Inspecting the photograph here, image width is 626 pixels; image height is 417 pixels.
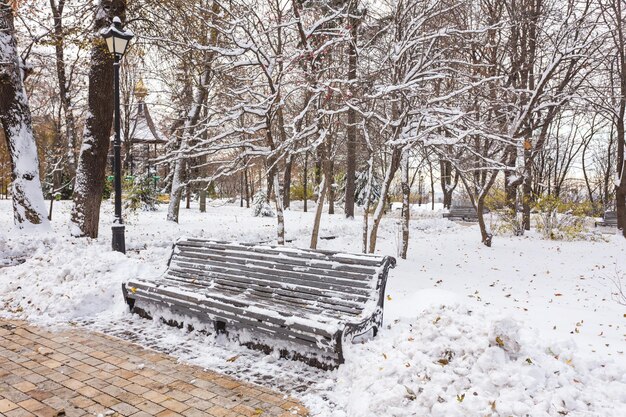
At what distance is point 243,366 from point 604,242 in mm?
14453

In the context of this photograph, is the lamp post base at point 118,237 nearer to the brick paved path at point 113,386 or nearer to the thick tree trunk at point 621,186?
the brick paved path at point 113,386

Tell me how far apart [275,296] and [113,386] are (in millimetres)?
1844

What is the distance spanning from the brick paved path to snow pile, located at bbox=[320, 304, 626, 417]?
0.63 meters

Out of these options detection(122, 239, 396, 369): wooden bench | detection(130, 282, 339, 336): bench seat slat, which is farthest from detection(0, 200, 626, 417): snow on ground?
detection(130, 282, 339, 336): bench seat slat

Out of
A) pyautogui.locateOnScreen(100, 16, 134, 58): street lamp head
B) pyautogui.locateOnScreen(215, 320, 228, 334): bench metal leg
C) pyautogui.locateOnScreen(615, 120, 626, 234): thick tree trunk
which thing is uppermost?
pyautogui.locateOnScreen(100, 16, 134, 58): street lamp head

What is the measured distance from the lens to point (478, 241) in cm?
1422

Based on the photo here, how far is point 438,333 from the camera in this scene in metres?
3.80

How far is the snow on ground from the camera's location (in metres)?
3.11

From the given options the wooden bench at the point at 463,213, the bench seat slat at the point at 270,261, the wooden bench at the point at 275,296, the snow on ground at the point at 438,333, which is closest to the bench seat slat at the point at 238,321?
the wooden bench at the point at 275,296

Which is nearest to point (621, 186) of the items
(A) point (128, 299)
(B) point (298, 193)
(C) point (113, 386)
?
(A) point (128, 299)

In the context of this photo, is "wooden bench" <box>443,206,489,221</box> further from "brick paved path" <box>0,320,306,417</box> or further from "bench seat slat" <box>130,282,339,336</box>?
"brick paved path" <box>0,320,306,417</box>

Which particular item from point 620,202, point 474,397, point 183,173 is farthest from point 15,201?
point 620,202

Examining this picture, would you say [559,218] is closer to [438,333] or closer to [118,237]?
[438,333]

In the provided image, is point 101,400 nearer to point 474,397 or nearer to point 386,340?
point 386,340
